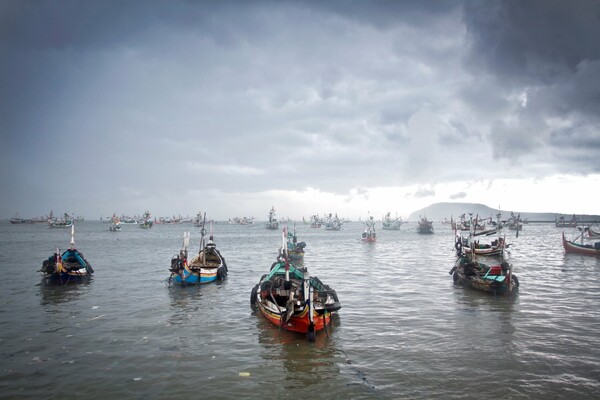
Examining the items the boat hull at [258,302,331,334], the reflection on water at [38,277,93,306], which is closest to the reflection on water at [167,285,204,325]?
the boat hull at [258,302,331,334]

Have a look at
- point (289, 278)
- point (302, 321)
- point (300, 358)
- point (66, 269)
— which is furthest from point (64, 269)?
point (300, 358)

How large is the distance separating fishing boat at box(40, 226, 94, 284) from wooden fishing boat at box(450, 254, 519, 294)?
30306mm

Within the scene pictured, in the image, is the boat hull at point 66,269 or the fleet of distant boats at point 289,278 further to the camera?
the boat hull at point 66,269

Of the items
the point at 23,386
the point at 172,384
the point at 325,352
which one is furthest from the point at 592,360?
the point at 23,386

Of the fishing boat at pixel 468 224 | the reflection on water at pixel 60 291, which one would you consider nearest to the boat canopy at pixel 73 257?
the reflection on water at pixel 60 291

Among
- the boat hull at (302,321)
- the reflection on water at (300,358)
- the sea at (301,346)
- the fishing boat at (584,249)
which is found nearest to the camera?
the sea at (301,346)

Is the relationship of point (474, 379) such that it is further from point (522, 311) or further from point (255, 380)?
point (522, 311)

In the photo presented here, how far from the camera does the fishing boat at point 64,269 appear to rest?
26.8 m

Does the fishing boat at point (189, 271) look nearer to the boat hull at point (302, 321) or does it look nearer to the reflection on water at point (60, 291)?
the reflection on water at point (60, 291)

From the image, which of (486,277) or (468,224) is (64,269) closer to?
(486,277)

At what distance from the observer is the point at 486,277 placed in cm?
2359

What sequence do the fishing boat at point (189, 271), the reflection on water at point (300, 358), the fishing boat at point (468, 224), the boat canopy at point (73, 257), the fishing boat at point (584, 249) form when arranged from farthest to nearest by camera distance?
the fishing boat at point (584, 249), the fishing boat at point (468, 224), the boat canopy at point (73, 257), the fishing boat at point (189, 271), the reflection on water at point (300, 358)

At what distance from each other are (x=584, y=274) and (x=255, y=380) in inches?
1355

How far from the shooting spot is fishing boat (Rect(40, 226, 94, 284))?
26.8m
